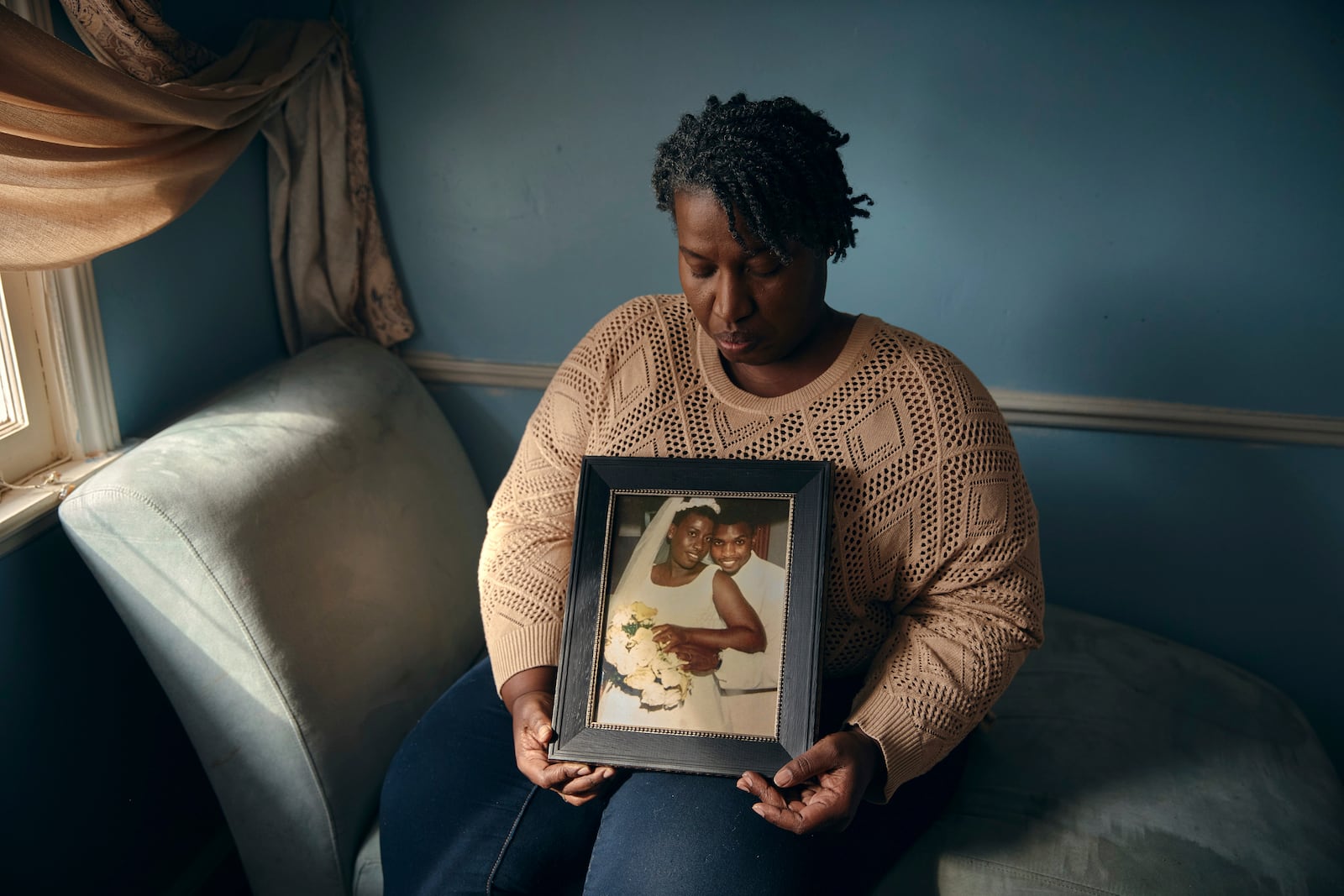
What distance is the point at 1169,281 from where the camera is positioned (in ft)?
5.64

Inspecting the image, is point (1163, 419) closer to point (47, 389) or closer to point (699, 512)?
point (699, 512)

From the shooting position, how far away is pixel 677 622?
1.20m

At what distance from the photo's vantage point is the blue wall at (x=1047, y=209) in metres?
1.63

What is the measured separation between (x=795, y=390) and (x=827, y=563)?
231 mm

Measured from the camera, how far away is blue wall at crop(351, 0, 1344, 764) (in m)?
1.63

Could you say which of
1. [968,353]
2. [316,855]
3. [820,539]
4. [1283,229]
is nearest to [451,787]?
[316,855]

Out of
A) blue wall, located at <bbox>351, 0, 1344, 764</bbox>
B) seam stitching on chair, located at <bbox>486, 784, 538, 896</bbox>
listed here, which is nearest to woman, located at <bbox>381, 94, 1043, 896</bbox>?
seam stitching on chair, located at <bbox>486, 784, 538, 896</bbox>

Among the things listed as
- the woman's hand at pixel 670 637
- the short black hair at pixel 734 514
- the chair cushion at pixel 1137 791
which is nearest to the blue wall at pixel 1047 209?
the chair cushion at pixel 1137 791

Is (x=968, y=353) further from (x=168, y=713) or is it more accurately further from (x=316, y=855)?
(x=168, y=713)

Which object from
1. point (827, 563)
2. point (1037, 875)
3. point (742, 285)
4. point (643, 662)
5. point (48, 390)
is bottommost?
point (1037, 875)

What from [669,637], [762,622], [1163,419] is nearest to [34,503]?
[669,637]

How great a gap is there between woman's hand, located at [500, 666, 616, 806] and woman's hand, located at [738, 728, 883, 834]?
0.20m

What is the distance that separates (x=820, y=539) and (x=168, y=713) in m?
1.18

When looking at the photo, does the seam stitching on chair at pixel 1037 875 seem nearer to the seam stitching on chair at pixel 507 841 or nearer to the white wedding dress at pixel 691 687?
the white wedding dress at pixel 691 687
